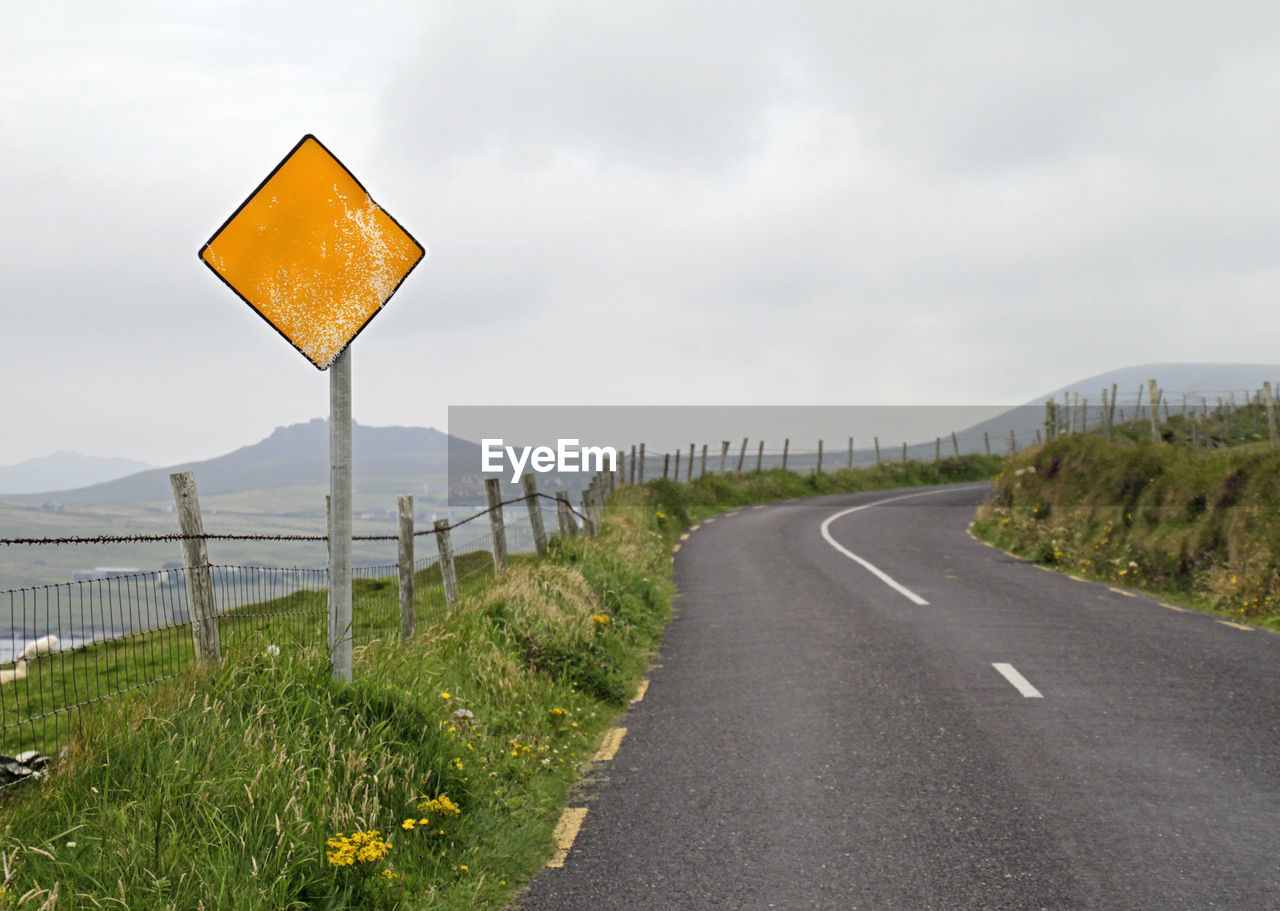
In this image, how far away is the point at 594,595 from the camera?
1129cm

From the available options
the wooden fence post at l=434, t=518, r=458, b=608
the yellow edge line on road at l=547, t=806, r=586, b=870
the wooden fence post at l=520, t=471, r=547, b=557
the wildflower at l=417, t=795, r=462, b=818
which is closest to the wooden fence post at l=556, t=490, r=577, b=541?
the wooden fence post at l=520, t=471, r=547, b=557

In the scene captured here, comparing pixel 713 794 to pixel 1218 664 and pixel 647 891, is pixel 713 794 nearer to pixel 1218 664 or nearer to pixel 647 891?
pixel 647 891

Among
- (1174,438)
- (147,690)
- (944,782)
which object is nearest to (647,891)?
(944,782)

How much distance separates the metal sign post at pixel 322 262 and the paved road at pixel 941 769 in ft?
8.52

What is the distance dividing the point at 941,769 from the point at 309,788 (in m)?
3.93

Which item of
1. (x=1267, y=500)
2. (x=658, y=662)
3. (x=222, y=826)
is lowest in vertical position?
(x=658, y=662)

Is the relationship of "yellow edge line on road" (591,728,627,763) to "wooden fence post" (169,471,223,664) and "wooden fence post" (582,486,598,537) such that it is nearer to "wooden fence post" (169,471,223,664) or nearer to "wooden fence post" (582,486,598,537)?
"wooden fence post" (169,471,223,664)

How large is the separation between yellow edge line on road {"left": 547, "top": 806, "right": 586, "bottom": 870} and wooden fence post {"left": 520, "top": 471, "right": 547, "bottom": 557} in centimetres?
738

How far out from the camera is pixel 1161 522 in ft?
55.4

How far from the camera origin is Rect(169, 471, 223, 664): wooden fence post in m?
5.55

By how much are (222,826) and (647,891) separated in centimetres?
190

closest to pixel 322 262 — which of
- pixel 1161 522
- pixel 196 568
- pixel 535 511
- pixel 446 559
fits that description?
pixel 196 568

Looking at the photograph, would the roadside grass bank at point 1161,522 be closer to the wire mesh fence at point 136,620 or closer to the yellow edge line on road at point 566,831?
the yellow edge line on road at point 566,831

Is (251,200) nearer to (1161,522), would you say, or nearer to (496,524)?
(496,524)
